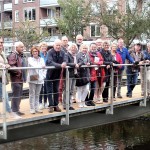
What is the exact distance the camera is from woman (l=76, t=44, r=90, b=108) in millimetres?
9445

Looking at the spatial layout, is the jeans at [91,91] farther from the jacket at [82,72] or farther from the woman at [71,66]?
the woman at [71,66]

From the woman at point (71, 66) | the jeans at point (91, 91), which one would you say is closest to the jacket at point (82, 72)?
the woman at point (71, 66)

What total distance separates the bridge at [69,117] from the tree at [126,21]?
18385 millimetres

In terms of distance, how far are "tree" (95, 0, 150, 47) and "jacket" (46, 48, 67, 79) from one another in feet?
69.2

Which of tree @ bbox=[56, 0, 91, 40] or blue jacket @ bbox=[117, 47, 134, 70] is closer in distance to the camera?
blue jacket @ bbox=[117, 47, 134, 70]

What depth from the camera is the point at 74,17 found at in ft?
117

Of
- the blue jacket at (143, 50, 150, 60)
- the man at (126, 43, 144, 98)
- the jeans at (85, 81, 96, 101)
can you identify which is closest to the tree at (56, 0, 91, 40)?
the blue jacket at (143, 50, 150, 60)

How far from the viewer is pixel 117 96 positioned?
11.4m

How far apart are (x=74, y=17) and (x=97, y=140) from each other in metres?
19.8

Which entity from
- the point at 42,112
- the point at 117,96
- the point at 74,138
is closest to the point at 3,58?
the point at 42,112

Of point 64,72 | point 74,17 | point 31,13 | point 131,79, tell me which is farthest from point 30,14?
point 64,72

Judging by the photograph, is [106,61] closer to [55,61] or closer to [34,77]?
[55,61]

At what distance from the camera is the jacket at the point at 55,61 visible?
340 inches

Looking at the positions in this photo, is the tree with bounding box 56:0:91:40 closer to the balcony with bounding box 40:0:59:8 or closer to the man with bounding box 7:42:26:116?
the balcony with bounding box 40:0:59:8
